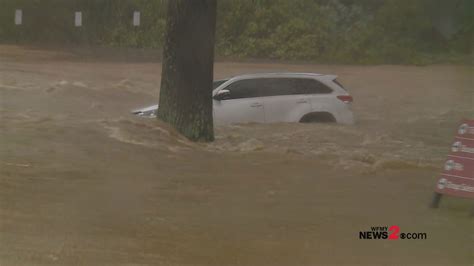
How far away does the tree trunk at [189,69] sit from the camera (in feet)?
41.7

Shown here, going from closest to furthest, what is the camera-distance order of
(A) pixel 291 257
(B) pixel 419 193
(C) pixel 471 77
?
1. (A) pixel 291 257
2. (B) pixel 419 193
3. (C) pixel 471 77

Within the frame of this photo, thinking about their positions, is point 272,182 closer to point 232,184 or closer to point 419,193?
point 232,184

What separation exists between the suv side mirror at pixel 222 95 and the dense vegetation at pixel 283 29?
2.58 feet

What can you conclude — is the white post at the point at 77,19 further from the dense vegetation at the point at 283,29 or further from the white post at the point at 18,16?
the white post at the point at 18,16

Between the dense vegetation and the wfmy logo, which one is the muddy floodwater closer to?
the wfmy logo

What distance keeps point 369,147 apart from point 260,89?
1.83 metres

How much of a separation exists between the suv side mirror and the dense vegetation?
78cm

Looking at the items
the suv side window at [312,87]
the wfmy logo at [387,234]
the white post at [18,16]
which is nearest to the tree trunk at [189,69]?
the suv side window at [312,87]

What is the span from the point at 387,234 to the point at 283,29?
461 centimetres

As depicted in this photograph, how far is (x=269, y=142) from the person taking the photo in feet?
42.5

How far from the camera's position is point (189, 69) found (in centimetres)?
1291

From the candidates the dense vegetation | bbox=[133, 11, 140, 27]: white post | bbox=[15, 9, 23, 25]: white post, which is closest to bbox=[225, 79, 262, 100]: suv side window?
the dense vegetation

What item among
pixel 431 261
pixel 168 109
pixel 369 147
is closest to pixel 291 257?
pixel 431 261

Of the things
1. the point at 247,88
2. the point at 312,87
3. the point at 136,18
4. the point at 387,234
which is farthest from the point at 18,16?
the point at 387,234
